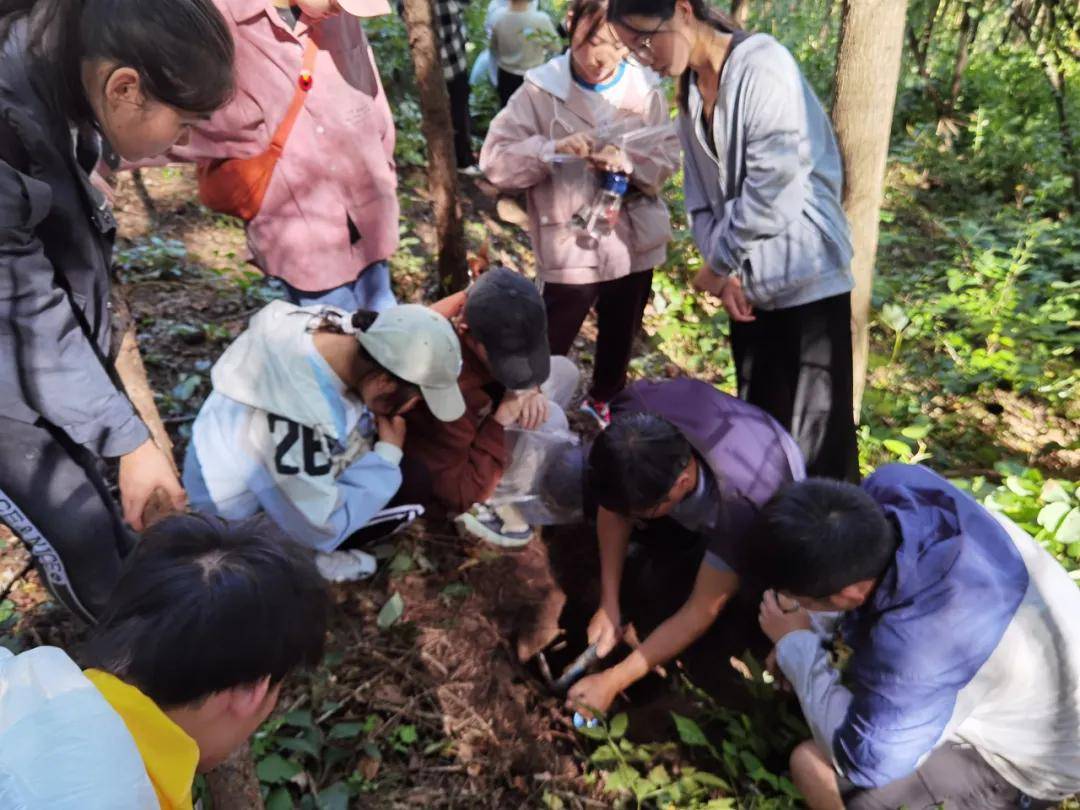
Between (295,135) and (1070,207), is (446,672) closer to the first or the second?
(295,135)

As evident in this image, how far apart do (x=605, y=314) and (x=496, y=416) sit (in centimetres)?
90

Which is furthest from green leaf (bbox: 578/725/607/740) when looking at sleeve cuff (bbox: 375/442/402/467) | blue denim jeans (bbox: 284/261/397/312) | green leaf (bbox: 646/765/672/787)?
blue denim jeans (bbox: 284/261/397/312)

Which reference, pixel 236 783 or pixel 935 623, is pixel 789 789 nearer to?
pixel 935 623

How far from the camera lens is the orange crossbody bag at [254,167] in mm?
2787

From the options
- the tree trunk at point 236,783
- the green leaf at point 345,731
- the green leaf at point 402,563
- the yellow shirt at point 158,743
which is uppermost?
the yellow shirt at point 158,743

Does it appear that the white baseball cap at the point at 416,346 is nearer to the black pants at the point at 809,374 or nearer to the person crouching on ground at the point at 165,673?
the person crouching on ground at the point at 165,673

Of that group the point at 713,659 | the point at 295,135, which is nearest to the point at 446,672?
the point at 713,659

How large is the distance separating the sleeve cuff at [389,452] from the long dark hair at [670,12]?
5.24 ft

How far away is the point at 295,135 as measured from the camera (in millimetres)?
2826

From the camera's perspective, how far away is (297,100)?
9.17 feet

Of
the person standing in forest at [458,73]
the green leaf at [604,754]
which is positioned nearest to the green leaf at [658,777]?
the green leaf at [604,754]

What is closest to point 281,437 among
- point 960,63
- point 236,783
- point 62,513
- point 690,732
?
point 62,513

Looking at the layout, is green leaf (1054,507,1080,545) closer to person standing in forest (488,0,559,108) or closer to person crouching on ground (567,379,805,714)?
person crouching on ground (567,379,805,714)

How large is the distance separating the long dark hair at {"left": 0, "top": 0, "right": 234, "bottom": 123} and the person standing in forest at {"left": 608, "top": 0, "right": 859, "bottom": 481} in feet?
4.25
